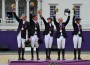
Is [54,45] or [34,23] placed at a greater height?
[34,23]

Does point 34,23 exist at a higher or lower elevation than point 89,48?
higher

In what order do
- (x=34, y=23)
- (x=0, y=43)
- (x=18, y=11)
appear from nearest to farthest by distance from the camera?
(x=34, y=23), (x=0, y=43), (x=18, y=11)

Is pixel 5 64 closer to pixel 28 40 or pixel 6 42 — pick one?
pixel 28 40

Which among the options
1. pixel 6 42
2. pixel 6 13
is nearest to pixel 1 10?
pixel 6 13

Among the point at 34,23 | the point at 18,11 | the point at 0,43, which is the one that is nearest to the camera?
the point at 34,23

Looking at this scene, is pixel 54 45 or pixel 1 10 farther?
pixel 1 10

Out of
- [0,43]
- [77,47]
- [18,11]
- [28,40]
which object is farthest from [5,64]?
[18,11]

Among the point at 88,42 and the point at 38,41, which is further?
the point at 88,42

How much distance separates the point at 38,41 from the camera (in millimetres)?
24250

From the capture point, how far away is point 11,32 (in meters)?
37.2

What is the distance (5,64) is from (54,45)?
44.3 feet

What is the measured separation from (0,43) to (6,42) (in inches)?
18.2

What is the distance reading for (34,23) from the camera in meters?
24.1

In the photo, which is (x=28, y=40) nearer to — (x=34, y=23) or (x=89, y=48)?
(x=34, y=23)
